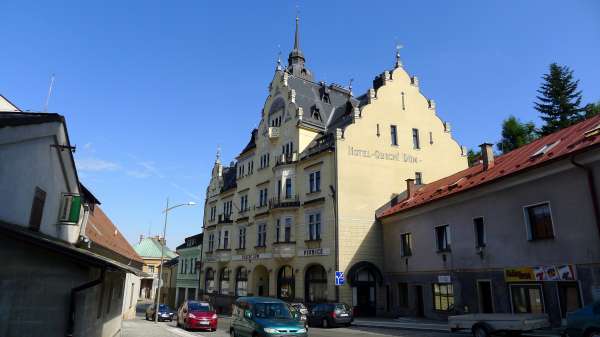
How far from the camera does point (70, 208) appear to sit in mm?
14227

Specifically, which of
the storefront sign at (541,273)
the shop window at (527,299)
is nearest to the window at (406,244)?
the storefront sign at (541,273)

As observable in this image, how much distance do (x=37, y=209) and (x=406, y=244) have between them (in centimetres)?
2356

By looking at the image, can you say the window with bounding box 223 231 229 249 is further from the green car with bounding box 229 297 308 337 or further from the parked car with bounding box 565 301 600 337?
the parked car with bounding box 565 301 600 337

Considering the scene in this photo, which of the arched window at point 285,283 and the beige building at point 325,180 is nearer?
the beige building at point 325,180

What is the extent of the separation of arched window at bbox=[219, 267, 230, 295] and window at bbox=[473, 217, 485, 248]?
99.5 ft

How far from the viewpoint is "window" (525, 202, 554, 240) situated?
63.1 ft

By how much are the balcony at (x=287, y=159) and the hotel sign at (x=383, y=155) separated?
594cm

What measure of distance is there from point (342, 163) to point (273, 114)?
13.2 meters

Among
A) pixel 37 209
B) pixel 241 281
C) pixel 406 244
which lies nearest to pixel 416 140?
pixel 406 244

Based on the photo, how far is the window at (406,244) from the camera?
29.1m

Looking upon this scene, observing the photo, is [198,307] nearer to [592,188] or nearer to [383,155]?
[383,155]

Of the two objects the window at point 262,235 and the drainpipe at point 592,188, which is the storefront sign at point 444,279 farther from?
the window at point 262,235

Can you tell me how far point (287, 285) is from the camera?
36.8m

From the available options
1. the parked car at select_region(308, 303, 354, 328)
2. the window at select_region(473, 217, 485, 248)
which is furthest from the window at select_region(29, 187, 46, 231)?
the window at select_region(473, 217, 485, 248)
